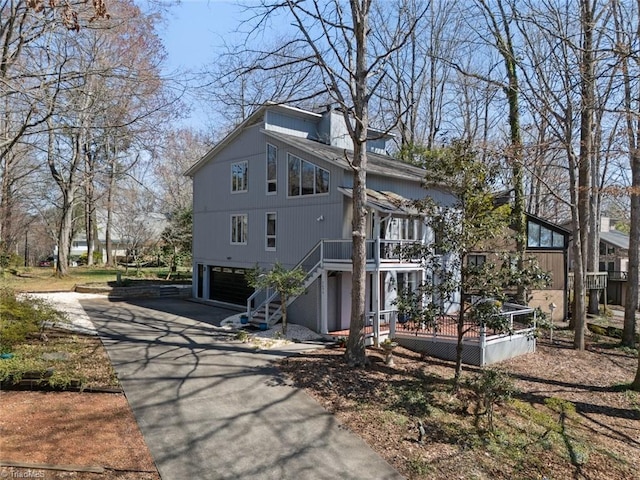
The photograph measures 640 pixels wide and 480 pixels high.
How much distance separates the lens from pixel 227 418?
731 cm

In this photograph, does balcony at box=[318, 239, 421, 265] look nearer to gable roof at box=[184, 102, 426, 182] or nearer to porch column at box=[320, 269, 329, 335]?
porch column at box=[320, 269, 329, 335]

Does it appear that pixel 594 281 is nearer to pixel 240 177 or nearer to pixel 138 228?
pixel 240 177

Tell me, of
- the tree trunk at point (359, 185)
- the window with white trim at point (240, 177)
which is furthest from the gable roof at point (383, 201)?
the window with white trim at point (240, 177)

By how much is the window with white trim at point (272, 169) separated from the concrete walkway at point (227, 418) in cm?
711

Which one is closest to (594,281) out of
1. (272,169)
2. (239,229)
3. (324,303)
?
(324,303)

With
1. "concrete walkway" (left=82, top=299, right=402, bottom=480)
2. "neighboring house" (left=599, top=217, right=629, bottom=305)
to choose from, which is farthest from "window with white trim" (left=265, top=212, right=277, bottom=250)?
"neighboring house" (left=599, top=217, right=629, bottom=305)

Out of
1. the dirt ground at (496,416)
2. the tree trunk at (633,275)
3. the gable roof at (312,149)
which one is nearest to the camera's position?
the dirt ground at (496,416)

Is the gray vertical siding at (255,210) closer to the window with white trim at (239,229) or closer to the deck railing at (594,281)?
the window with white trim at (239,229)

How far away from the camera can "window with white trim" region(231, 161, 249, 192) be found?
18.7 meters

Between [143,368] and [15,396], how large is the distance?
252cm

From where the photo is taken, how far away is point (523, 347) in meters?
13.6

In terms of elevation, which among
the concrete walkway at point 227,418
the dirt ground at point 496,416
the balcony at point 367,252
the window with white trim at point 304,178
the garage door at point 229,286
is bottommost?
the dirt ground at point 496,416

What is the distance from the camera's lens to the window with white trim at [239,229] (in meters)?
18.8

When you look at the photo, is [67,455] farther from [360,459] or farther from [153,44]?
[153,44]
